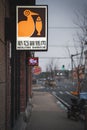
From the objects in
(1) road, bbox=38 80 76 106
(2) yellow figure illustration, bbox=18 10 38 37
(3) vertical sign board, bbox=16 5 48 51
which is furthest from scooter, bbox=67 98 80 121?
(2) yellow figure illustration, bbox=18 10 38 37

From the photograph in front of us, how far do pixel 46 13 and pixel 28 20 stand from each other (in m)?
0.39

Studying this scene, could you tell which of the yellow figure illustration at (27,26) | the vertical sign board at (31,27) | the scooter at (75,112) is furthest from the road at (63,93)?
the yellow figure illustration at (27,26)

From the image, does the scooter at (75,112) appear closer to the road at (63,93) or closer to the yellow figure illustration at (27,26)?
the road at (63,93)

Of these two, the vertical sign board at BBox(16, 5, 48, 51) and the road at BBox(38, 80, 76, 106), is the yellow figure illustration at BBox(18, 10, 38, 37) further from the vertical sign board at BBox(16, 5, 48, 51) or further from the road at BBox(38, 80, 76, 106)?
the road at BBox(38, 80, 76, 106)

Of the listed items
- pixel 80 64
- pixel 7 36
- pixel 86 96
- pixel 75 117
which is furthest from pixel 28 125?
pixel 80 64

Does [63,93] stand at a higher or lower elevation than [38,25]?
lower

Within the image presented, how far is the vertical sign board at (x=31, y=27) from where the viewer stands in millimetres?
9047

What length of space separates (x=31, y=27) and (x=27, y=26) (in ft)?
0.35

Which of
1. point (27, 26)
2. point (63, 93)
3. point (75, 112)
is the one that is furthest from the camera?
point (63, 93)

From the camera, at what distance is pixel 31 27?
917 cm

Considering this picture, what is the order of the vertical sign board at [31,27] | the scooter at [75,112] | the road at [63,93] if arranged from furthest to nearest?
the road at [63,93], the scooter at [75,112], the vertical sign board at [31,27]

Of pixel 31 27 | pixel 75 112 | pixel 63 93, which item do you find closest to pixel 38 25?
pixel 31 27

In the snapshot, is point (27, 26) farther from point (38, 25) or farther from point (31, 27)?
point (38, 25)

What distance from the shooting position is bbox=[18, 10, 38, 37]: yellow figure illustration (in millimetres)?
9055
